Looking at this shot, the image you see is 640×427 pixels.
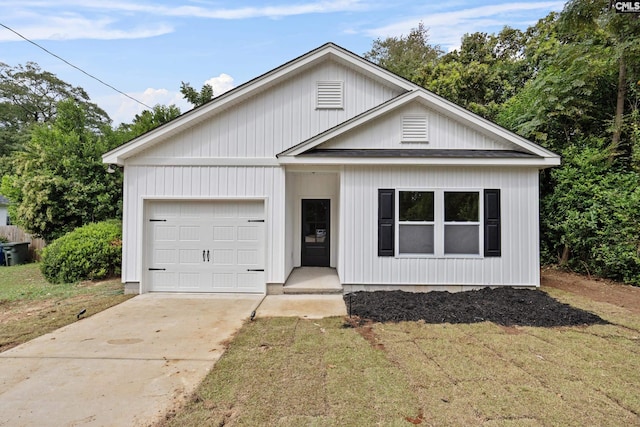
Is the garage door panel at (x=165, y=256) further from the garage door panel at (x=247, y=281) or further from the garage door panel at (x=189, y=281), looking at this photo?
the garage door panel at (x=247, y=281)

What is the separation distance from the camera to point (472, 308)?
5930 mm

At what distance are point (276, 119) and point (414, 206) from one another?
3.89 metres

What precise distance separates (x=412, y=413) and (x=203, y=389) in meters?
2.03

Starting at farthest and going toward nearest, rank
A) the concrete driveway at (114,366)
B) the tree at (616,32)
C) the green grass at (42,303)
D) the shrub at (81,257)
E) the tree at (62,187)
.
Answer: the tree at (62,187), the shrub at (81,257), the tree at (616,32), the green grass at (42,303), the concrete driveway at (114,366)

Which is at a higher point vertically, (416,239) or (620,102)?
(620,102)

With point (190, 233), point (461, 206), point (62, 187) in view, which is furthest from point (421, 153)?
point (62, 187)

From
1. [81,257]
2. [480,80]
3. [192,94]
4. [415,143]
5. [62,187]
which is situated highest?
[480,80]

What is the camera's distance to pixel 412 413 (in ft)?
9.17

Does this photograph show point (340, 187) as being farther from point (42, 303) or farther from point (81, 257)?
point (81, 257)

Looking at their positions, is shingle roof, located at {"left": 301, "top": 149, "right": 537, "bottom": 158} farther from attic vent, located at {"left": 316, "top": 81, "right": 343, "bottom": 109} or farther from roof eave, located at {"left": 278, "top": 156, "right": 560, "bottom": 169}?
attic vent, located at {"left": 316, "top": 81, "right": 343, "bottom": 109}

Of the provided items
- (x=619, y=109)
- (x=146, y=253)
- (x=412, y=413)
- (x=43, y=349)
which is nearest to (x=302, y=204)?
(x=146, y=253)

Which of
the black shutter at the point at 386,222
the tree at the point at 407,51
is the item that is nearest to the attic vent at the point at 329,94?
the black shutter at the point at 386,222

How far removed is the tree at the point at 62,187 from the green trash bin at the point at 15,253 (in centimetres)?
175

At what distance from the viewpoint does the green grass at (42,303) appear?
514 cm
